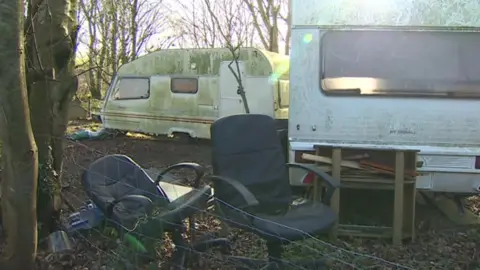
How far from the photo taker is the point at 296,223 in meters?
3.60

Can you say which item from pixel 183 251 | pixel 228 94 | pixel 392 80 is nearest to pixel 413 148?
pixel 392 80

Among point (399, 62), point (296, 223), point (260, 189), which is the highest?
point (399, 62)

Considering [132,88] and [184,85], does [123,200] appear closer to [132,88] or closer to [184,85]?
[184,85]

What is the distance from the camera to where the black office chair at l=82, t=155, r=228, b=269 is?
3.65 metres

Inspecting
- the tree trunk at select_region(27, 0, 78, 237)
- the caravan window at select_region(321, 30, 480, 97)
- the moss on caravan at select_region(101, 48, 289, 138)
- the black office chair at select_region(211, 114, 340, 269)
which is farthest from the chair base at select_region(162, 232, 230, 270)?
the moss on caravan at select_region(101, 48, 289, 138)

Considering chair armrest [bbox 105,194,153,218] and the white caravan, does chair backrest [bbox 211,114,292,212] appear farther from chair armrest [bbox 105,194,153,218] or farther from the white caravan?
the white caravan

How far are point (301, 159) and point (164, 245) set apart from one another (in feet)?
4.95

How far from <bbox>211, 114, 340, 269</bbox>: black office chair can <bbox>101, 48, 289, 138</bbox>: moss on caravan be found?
5.68m

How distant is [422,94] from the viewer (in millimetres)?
4867

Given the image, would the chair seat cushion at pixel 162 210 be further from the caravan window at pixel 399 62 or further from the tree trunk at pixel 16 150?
the caravan window at pixel 399 62

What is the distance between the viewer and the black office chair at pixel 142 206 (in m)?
3.65

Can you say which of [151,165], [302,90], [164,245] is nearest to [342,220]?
[302,90]

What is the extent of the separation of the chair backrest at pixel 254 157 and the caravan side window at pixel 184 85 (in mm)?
7169

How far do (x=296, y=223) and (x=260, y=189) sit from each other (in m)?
0.59
